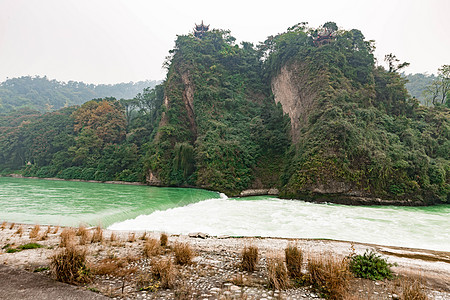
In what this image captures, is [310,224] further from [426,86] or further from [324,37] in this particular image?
[426,86]

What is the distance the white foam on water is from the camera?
30.0 ft

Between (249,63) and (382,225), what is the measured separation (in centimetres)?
3347

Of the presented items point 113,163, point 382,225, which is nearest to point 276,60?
point 382,225

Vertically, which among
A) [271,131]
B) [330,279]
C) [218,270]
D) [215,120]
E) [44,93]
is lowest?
[218,270]

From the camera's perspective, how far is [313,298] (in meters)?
3.60

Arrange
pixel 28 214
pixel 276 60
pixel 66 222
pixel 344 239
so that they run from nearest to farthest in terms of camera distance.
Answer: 1. pixel 344 239
2. pixel 66 222
3. pixel 28 214
4. pixel 276 60

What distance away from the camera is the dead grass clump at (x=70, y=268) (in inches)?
156

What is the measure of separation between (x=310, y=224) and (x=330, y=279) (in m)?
8.02

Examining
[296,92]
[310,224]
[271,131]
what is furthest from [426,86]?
[310,224]

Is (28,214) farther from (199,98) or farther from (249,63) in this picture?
(249,63)

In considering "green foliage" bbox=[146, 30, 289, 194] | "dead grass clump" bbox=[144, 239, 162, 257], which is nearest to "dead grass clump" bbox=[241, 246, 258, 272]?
"dead grass clump" bbox=[144, 239, 162, 257]

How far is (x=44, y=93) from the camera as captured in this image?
86.4 meters

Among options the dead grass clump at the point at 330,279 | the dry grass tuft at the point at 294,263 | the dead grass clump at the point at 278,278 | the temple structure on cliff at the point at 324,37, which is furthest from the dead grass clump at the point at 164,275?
the temple structure on cliff at the point at 324,37

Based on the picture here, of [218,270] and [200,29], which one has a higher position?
[200,29]
